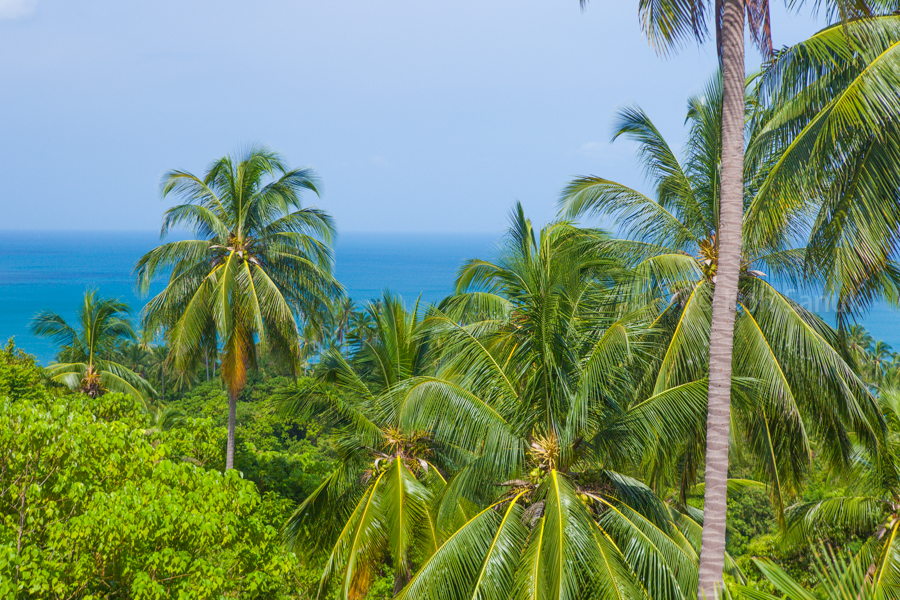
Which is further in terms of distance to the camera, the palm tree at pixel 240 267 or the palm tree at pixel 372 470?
the palm tree at pixel 240 267

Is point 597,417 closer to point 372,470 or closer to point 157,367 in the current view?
point 372,470

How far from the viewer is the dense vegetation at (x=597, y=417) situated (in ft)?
21.8

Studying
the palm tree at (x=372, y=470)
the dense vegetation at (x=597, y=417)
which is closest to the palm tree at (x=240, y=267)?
the dense vegetation at (x=597, y=417)

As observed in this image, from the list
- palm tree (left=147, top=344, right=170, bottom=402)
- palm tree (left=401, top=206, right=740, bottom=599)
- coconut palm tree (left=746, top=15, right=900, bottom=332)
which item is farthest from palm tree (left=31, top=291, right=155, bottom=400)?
palm tree (left=147, top=344, right=170, bottom=402)

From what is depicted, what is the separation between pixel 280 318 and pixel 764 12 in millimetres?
11168

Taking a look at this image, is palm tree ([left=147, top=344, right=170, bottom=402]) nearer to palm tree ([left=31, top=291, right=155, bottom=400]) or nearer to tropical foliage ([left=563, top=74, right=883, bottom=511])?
palm tree ([left=31, top=291, right=155, bottom=400])

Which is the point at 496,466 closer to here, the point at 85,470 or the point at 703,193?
the point at 85,470

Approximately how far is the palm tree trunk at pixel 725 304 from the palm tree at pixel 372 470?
4.01m

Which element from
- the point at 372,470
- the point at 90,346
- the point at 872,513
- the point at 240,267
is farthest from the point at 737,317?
the point at 90,346

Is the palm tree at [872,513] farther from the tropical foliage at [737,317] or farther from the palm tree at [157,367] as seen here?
the palm tree at [157,367]

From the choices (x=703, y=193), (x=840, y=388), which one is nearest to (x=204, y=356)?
(x=703, y=193)

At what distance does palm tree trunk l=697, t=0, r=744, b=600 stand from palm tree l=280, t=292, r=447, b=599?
4007 mm

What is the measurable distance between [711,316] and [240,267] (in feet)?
34.7

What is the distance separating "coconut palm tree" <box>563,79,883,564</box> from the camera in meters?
9.09
